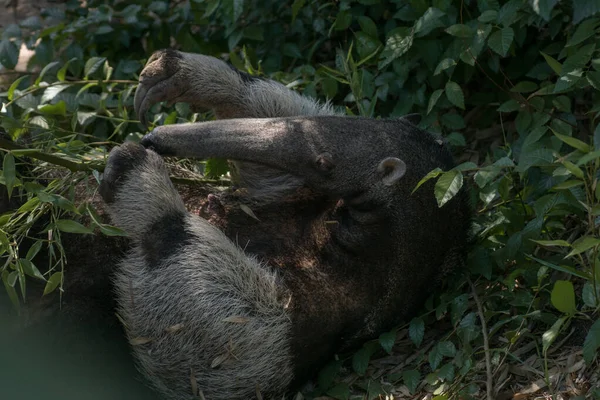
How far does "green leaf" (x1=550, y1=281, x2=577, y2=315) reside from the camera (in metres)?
3.82

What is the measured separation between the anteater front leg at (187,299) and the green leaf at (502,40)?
68.1 inches

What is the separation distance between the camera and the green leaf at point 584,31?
4527 mm

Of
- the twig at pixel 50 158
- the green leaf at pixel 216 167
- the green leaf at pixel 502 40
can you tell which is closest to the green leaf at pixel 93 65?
the green leaf at pixel 216 167

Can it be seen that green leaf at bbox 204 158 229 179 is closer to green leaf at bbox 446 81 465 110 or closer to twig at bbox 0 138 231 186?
twig at bbox 0 138 231 186

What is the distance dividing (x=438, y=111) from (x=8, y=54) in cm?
284

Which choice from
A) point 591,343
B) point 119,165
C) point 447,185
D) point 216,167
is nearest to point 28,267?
point 119,165

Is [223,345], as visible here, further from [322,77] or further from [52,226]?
[322,77]

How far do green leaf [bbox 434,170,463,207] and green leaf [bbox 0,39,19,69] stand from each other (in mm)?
3363

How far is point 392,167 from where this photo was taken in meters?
4.34

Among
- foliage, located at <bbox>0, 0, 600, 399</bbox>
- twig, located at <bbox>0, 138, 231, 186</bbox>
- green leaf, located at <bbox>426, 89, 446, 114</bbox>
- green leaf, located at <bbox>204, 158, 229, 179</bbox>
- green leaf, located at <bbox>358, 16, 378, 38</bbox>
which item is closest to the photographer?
foliage, located at <bbox>0, 0, 600, 399</bbox>

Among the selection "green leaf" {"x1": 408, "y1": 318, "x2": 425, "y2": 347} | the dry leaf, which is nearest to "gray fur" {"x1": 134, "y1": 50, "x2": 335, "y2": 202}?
the dry leaf

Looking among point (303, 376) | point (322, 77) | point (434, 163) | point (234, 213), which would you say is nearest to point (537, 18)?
point (434, 163)

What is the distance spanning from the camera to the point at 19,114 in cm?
565

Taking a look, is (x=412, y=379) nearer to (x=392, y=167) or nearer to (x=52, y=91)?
(x=392, y=167)
